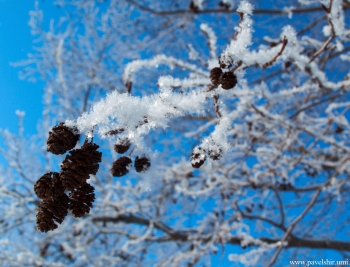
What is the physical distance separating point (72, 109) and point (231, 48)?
541 cm

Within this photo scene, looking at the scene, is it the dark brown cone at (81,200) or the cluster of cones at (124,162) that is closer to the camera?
the dark brown cone at (81,200)

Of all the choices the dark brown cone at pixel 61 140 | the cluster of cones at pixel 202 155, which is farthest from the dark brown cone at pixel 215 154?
the dark brown cone at pixel 61 140

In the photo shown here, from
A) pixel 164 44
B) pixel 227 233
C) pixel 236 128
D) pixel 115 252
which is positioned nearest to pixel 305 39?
pixel 236 128

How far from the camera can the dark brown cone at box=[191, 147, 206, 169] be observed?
94 cm

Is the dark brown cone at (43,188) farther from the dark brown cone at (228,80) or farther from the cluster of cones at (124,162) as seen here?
the dark brown cone at (228,80)

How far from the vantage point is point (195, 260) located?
13.0 ft

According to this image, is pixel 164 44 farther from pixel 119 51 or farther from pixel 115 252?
pixel 115 252

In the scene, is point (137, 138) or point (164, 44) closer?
point (137, 138)

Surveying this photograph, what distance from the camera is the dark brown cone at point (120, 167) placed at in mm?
1072

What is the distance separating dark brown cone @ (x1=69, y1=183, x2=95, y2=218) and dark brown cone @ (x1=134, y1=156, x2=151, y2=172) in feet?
0.68

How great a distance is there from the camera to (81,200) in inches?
37.5

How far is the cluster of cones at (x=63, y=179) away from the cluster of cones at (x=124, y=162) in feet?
0.40

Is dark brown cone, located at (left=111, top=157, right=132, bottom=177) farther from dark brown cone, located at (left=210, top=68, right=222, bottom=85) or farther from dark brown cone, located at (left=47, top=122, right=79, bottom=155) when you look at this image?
dark brown cone, located at (left=210, top=68, right=222, bottom=85)

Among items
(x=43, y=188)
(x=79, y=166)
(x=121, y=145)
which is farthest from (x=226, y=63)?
(x=43, y=188)
